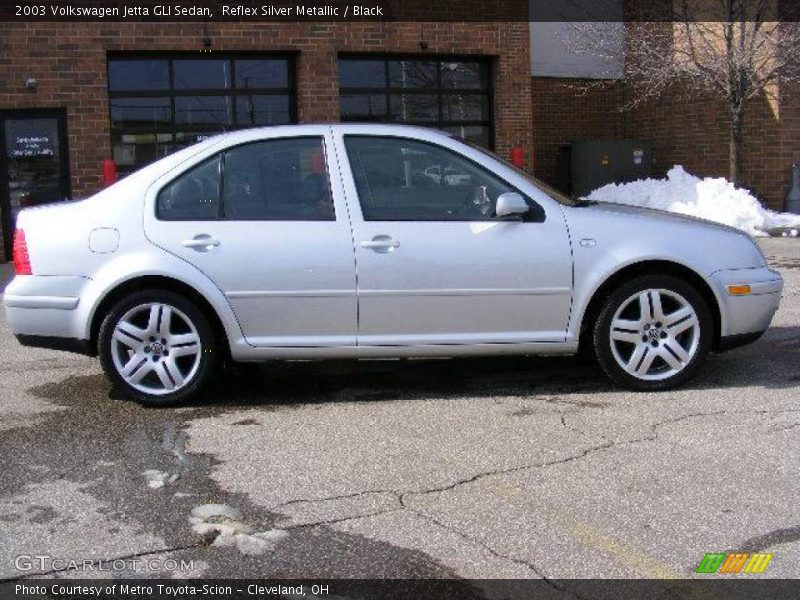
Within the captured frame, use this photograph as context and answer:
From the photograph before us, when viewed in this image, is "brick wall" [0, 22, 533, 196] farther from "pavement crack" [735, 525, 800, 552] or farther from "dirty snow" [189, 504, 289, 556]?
"pavement crack" [735, 525, 800, 552]

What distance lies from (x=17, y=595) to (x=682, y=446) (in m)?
3.18

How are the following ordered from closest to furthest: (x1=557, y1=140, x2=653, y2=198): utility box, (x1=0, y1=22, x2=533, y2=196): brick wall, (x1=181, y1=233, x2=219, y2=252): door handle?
(x1=181, y1=233, x2=219, y2=252): door handle < (x1=0, y1=22, x2=533, y2=196): brick wall < (x1=557, y1=140, x2=653, y2=198): utility box

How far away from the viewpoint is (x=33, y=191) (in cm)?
1402

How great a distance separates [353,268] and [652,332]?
188 cm

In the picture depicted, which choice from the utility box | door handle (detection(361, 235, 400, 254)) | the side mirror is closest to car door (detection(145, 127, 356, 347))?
door handle (detection(361, 235, 400, 254))

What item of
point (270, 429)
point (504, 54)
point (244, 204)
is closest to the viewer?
point (270, 429)

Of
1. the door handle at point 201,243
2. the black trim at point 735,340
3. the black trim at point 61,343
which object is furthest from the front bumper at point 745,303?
the black trim at point 61,343

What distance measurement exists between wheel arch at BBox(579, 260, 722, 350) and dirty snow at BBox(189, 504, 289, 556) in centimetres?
265

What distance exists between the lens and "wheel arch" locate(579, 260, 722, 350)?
18.9 ft

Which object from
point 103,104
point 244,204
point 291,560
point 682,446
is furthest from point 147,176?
point 103,104

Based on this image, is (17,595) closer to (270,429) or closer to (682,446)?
(270,429)

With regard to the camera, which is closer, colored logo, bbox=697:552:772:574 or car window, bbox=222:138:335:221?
colored logo, bbox=697:552:772:574

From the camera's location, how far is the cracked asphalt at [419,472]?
11.9ft

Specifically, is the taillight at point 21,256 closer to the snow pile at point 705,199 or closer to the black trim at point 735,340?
the black trim at point 735,340
